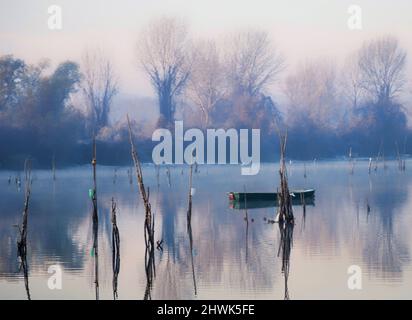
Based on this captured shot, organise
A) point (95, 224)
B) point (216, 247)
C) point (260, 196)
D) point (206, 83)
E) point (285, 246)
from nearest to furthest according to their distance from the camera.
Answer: point (95, 224) < point (285, 246) < point (216, 247) < point (260, 196) < point (206, 83)

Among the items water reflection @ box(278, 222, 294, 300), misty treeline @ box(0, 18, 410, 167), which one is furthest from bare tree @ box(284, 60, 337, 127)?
water reflection @ box(278, 222, 294, 300)

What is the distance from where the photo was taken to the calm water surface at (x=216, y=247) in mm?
10797

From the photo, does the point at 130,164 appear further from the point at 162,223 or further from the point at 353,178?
the point at 162,223

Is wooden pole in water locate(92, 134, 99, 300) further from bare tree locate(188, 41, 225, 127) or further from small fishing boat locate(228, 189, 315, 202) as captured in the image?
bare tree locate(188, 41, 225, 127)

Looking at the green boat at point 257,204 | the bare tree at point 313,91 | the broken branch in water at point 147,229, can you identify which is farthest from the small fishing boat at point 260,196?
the bare tree at point 313,91

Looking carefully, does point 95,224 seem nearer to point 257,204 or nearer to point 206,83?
point 257,204

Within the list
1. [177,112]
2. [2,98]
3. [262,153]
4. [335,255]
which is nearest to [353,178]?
[262,153]

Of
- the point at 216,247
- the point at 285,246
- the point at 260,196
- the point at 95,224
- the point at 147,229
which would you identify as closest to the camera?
the point at 147,229

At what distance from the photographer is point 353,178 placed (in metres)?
31.7

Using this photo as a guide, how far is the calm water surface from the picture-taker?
10797mm

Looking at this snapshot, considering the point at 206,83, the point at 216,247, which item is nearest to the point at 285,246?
the point at 216,247

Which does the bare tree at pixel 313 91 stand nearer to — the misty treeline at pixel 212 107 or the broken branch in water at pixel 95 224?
the misty treeline at pixel 212 107

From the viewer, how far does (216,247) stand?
14086 millimetres

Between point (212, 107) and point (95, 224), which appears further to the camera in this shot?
point (212, 107)
